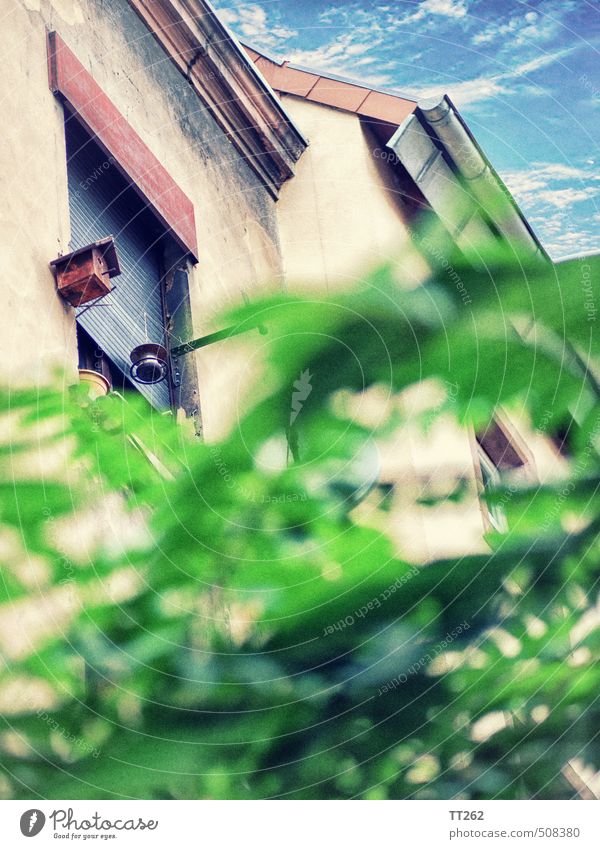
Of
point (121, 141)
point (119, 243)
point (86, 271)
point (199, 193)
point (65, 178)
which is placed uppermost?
point (199, 193)

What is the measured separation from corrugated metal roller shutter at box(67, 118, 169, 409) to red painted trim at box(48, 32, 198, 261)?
7 centimetres

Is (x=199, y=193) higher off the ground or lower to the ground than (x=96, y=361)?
higher

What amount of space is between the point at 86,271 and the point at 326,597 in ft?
8.04

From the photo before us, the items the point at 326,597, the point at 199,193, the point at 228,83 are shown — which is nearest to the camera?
the point at 326,597

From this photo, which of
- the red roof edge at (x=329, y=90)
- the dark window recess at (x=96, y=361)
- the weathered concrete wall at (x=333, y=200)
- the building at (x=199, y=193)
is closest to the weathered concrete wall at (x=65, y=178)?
the building at (x=199, y=193)

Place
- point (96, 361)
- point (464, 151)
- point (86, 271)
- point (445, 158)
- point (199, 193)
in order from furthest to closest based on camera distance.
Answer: point (445, 158) < point (464, 151) < point (199, 193) < point (96, 361) < point (86, 271)

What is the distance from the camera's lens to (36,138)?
15.0 feet

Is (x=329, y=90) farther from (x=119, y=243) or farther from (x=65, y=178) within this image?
(x=65, y=178)

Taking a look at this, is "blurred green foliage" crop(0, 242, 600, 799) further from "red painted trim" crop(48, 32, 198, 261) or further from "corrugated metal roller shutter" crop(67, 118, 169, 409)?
"red painted trim" crop(48, 32, 198, 261)

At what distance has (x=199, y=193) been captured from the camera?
257 inches

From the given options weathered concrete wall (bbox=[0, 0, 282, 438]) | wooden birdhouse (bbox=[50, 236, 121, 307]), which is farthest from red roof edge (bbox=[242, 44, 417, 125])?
wooden birdhouse (bbox=[50, 236, 121, 307])

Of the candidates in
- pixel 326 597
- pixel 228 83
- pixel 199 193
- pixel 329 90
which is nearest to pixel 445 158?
pixel 329 90
